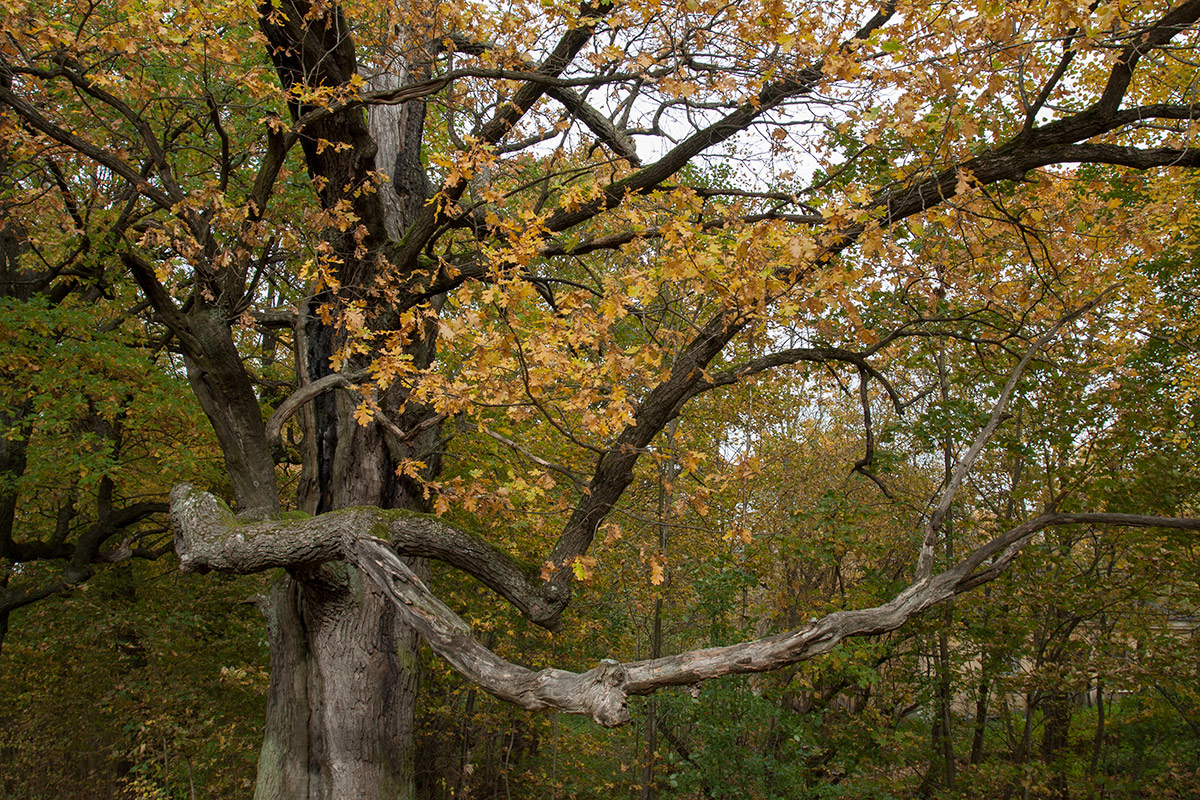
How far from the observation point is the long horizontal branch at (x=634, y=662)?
2992mm

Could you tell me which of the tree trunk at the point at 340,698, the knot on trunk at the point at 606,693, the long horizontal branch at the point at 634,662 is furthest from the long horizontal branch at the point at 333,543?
the knot on trunk at the point at 606,693

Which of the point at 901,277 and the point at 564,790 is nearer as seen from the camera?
the point at 901,277

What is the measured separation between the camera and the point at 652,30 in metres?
4.62

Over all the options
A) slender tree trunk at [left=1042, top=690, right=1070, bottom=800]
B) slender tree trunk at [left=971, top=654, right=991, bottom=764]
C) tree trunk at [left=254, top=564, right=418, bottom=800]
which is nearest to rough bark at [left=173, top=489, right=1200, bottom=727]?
tree trunk at [left=254, top=564, right=418, bottom=800]

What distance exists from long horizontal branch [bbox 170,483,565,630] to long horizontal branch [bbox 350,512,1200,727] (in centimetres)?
27

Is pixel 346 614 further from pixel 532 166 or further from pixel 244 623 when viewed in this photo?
pixel 244 623

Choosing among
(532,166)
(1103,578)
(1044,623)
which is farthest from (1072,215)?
(532,166)

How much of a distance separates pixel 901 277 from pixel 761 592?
813cm

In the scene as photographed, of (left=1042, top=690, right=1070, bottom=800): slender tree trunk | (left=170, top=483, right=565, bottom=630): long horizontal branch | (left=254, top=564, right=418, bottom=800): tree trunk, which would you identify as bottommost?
(left=1042, top=690, right=1070, bottom=800): slender tree trunk

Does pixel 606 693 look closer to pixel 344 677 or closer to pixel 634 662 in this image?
pixel 634 662

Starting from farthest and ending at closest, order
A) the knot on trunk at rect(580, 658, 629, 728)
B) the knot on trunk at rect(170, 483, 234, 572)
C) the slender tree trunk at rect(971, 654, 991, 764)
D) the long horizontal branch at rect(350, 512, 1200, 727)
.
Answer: the slender tree trunk at rect(971, 654, 991, 764), the knot on trunk at rect(170, 483, 234, 572), the long horizontal branch at rect(350, 512, 1200, 727), the knot on trunk at rect(580, 658, 629, 728)

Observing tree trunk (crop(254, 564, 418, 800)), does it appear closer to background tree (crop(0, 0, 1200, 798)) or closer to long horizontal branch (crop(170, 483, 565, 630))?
background tree (crop(0, 0, 1200, 798))

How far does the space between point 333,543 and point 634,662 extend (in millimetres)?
1917

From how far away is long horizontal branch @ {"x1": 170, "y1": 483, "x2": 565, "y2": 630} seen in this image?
3.95m
